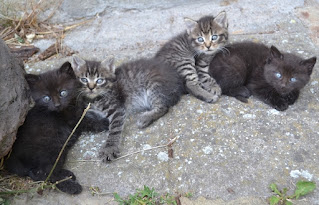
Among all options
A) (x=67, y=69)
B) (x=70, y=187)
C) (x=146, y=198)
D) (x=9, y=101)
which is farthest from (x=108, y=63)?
(x=146, y=198)

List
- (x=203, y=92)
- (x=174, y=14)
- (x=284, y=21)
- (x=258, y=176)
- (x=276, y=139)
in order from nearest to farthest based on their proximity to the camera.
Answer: (x=258, y=176)
(x=276, y=139)
(x=203, y=92)
(x=284, y=21)
(x=174, y=14)

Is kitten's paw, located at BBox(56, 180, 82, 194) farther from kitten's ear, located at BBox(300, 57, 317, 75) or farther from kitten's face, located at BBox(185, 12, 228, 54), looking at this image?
kitten's ear, located at BBox(300, 57, 317, 75)

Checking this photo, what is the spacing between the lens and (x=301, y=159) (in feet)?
9.75

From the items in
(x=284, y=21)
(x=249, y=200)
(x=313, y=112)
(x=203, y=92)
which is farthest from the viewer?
(x=284, y=21)

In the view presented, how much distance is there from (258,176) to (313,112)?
3.67ft

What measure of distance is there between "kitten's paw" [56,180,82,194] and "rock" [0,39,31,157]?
56cm

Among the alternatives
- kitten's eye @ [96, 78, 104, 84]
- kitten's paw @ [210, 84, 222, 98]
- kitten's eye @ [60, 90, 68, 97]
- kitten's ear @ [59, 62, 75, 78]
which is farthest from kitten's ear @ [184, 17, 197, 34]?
kitten's eye @ [60, 90, 68, 97]

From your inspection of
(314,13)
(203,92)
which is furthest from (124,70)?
A: (314,13)

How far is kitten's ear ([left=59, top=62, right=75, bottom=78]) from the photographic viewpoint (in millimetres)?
3371

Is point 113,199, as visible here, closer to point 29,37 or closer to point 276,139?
point 276,139

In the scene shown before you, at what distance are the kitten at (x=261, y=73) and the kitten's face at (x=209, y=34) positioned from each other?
0.14 m

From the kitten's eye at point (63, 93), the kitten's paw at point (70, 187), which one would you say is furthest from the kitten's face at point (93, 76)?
the kitten's paw at point (70, 187)

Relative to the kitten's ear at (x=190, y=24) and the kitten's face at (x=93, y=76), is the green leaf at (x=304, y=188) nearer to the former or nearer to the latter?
the kitten's face at (x=93, y=76)

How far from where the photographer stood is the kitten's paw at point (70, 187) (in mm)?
2822
